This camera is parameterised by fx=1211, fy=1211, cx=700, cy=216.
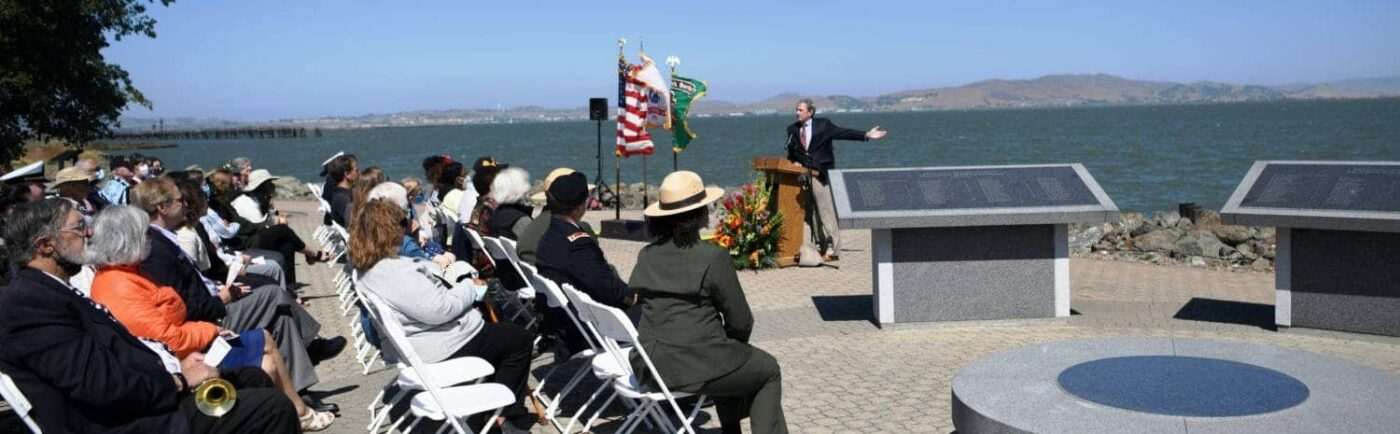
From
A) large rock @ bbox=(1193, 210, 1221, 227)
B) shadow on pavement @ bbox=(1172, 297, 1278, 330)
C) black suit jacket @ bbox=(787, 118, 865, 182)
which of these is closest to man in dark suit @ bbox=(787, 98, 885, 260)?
black suit jacket @ bbox=(787, 118, 865, 182)

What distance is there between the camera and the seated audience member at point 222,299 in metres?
6.84

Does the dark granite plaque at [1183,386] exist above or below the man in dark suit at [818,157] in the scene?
below

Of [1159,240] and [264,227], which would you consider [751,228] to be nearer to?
[264,227]

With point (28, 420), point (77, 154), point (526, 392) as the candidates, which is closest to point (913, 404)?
point (526, 392)

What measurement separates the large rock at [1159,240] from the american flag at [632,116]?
269 inches

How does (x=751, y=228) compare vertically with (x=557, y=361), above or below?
above

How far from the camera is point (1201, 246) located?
15.7 metres

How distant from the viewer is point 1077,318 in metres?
9.73

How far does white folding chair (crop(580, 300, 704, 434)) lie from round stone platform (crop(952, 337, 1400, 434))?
1.32 meters

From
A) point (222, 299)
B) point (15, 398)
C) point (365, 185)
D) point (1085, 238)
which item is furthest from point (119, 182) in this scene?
point (1085, 238)

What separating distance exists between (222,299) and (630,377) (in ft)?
9.22

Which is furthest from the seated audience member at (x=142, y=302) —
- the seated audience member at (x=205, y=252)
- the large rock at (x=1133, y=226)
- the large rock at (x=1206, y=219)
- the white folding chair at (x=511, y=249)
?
the large rock at (x=1206, y=219)

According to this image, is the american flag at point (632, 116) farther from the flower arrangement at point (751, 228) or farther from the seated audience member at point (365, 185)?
the seated audience member at point (365, 185)

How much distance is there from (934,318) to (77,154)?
24.4 m
